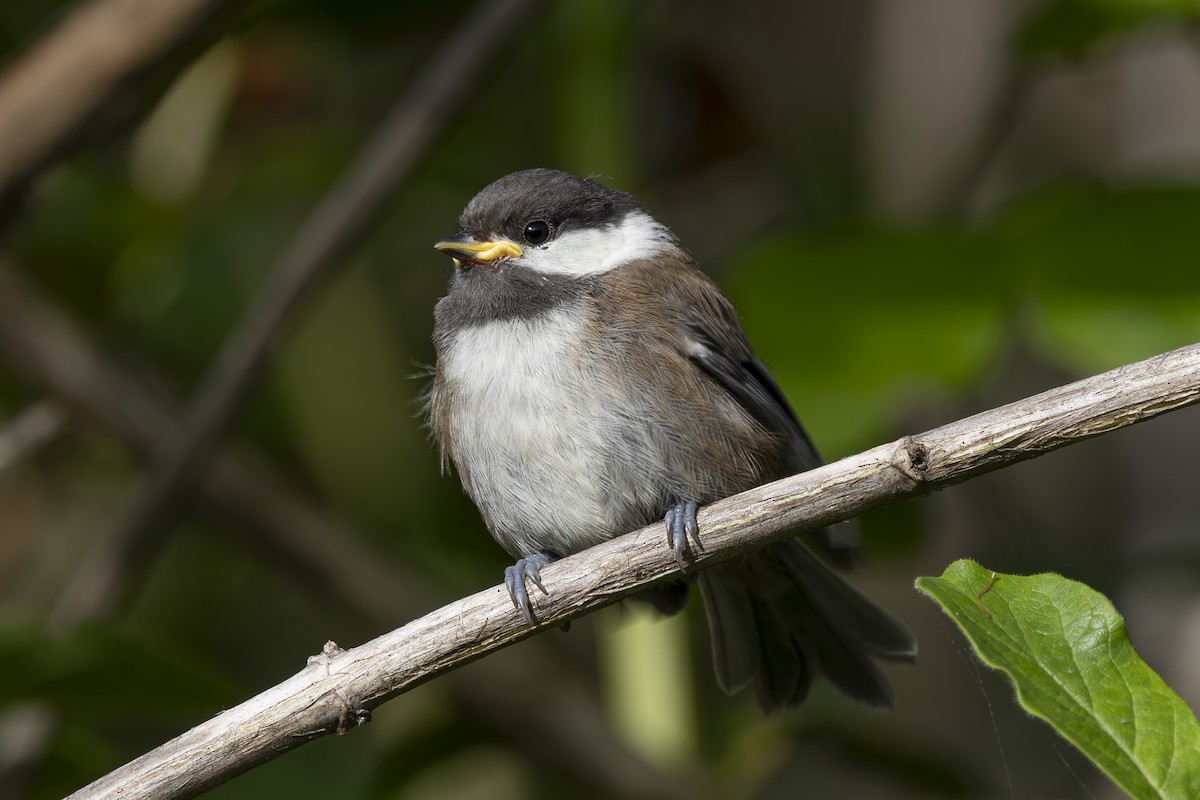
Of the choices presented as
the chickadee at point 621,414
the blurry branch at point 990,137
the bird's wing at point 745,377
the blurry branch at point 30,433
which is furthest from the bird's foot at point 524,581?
the blurry branch at point 990,137

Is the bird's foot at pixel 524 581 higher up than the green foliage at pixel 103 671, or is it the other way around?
the green foliage at pixel 103 671

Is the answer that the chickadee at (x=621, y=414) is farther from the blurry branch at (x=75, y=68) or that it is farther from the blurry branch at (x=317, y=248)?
the blurry branch at (x=75, y=68)

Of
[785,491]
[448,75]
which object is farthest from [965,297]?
[448,75]

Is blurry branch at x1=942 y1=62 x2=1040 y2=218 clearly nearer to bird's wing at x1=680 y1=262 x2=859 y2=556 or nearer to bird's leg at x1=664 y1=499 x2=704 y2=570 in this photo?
bird's wing at x1=680 y1=262 x2=859 y2=556

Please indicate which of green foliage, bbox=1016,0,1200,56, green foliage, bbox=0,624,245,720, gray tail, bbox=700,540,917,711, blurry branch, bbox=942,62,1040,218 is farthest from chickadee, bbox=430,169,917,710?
blurry branch, bbox=942,62,1040,218

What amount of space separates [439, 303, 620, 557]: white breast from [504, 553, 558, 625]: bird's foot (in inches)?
6.1

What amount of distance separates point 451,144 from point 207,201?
2.63 ft

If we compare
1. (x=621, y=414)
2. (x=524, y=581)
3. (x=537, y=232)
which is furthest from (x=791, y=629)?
(x=537, y=232)

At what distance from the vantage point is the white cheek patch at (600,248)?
9.79 feet

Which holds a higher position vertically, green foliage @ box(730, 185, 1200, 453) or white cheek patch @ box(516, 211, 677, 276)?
white cheek patch @ box(516, 211, 677, 276)

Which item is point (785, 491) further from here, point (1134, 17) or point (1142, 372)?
point (1134, 17)

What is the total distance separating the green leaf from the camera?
4.98 feet

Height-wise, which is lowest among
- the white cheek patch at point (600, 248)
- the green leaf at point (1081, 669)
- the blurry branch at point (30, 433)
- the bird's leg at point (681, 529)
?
the green leaf at point (1081, 669)

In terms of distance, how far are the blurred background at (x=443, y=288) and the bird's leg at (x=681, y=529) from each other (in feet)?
1.58
